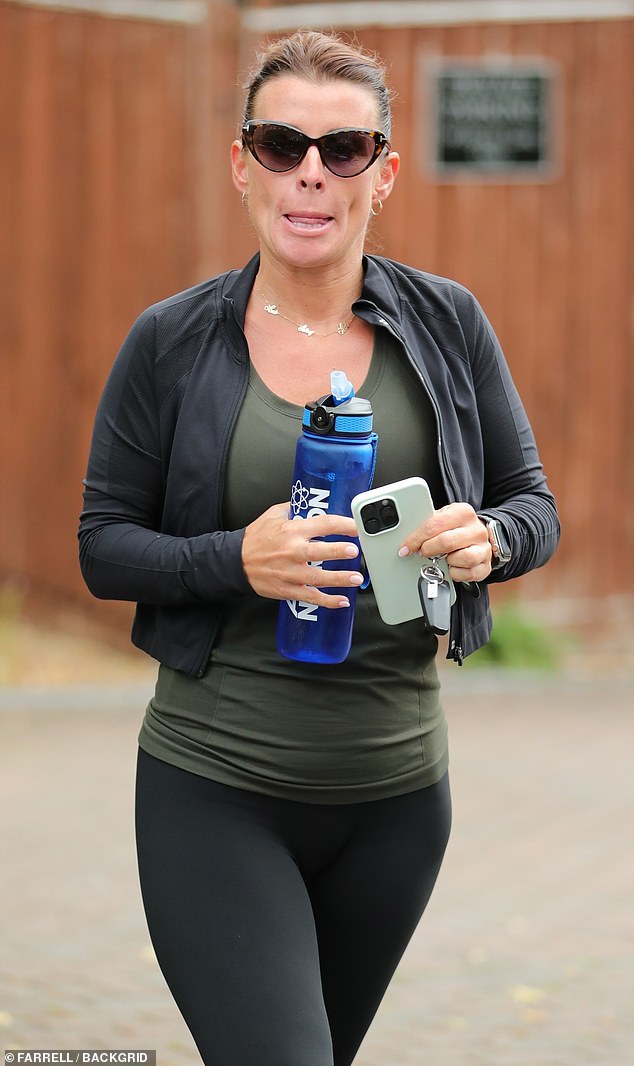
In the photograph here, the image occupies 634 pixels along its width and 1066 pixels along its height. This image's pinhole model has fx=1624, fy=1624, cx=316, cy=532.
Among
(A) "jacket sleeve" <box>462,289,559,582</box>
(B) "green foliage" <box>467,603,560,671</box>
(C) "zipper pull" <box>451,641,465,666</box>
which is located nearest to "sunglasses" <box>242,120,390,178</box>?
(A) "jacket sleeve" <box>462,289,559,582</box>

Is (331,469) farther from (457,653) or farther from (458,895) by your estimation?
(458,895)

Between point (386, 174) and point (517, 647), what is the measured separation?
18.5 feet

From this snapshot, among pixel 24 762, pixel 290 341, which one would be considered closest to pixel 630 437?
pixel 24 762

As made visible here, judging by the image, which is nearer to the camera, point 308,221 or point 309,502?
point 309,502

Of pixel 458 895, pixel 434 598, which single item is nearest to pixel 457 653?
pixel 434 598

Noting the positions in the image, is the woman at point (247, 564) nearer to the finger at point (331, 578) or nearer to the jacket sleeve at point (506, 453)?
the jacket sleeve at point (506, 453)

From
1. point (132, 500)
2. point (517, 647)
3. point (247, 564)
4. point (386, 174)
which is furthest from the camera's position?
point (517, 647)

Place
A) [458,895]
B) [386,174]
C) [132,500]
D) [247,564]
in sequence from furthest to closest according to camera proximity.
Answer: [458,895], [386,174], [132,500], [247,564]

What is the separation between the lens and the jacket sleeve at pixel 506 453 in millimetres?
2588

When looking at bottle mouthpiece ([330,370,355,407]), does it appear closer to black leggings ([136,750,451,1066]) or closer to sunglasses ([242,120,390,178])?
sunglasses ([242,120,390,178])

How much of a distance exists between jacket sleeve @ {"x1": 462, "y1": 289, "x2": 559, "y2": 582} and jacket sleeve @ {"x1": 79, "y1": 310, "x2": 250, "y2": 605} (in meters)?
0.49

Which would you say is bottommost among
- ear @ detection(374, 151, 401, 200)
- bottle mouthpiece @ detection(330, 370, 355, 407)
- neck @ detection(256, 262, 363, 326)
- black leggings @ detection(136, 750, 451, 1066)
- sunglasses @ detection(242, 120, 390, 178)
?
black leggings @ detection(136, 750, 451, 1066)

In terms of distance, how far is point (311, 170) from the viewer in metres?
2.45

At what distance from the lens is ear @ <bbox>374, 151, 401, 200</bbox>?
8.56 feet
